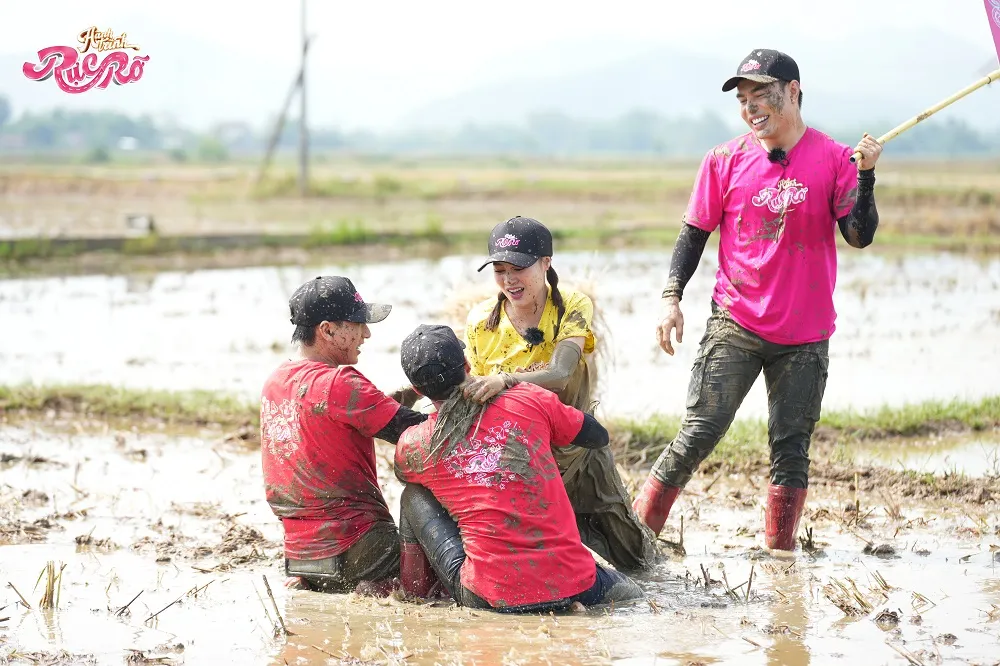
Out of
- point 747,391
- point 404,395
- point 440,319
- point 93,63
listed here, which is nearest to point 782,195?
point 747,391

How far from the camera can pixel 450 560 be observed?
4125 mm

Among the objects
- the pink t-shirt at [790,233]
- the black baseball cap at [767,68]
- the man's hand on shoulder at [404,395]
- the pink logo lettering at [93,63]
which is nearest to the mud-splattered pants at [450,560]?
the man's hand on shoulder at [404,395]

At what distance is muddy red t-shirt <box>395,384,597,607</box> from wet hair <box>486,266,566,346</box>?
0.50 meters

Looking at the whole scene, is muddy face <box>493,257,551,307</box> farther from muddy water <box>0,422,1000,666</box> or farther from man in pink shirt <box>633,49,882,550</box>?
muddy water <box>0,422,1000,666</box>

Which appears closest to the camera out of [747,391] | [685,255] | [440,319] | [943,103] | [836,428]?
[943,103]

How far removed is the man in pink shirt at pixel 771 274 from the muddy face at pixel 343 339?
1.21 m

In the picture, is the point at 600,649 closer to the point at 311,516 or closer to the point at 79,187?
the point at 311,516

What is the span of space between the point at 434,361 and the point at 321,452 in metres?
0.61

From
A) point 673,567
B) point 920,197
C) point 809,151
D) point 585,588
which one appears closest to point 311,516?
point 585,588

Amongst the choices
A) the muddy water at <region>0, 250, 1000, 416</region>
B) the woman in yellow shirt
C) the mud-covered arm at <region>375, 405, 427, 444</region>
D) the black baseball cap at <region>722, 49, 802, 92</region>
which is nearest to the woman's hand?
the woman in yellow shirt

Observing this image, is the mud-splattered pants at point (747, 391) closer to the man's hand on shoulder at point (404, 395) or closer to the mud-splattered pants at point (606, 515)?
the mud-splattered pants at point (606, 515)

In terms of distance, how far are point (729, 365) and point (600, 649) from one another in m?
1.50

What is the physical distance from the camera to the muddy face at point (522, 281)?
4438 millimetres

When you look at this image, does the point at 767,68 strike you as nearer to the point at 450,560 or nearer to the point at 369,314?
→ the point at 369,314
